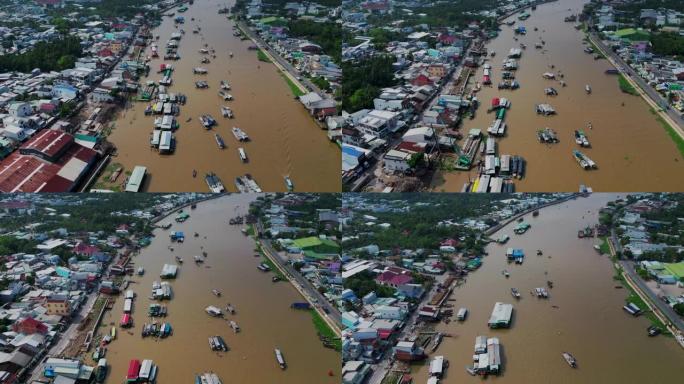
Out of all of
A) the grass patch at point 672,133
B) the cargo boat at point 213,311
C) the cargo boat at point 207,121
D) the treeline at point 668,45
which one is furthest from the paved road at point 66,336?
the treeline at point 668,45

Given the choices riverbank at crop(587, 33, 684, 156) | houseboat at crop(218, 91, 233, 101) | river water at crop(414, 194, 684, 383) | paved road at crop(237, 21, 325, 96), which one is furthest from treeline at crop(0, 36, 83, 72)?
riverbank at crop(587, 33, 684, 156)

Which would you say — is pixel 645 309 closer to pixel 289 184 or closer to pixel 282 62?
pixel 289 184

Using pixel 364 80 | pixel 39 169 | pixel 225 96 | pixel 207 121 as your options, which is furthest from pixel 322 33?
pixel 39 169

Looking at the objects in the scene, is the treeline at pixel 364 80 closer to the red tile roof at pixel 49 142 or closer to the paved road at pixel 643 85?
the red tile roof at pixel 49 142

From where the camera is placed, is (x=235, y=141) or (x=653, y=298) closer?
(x=653, y=298)

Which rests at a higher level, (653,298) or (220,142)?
(220,142)

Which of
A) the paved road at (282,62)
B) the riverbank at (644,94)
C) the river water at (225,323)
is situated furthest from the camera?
the paved road at (282,62)

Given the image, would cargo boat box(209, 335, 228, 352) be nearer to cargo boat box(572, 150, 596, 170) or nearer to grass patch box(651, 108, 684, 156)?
cargo boat box(572, 150, 596, 170)
